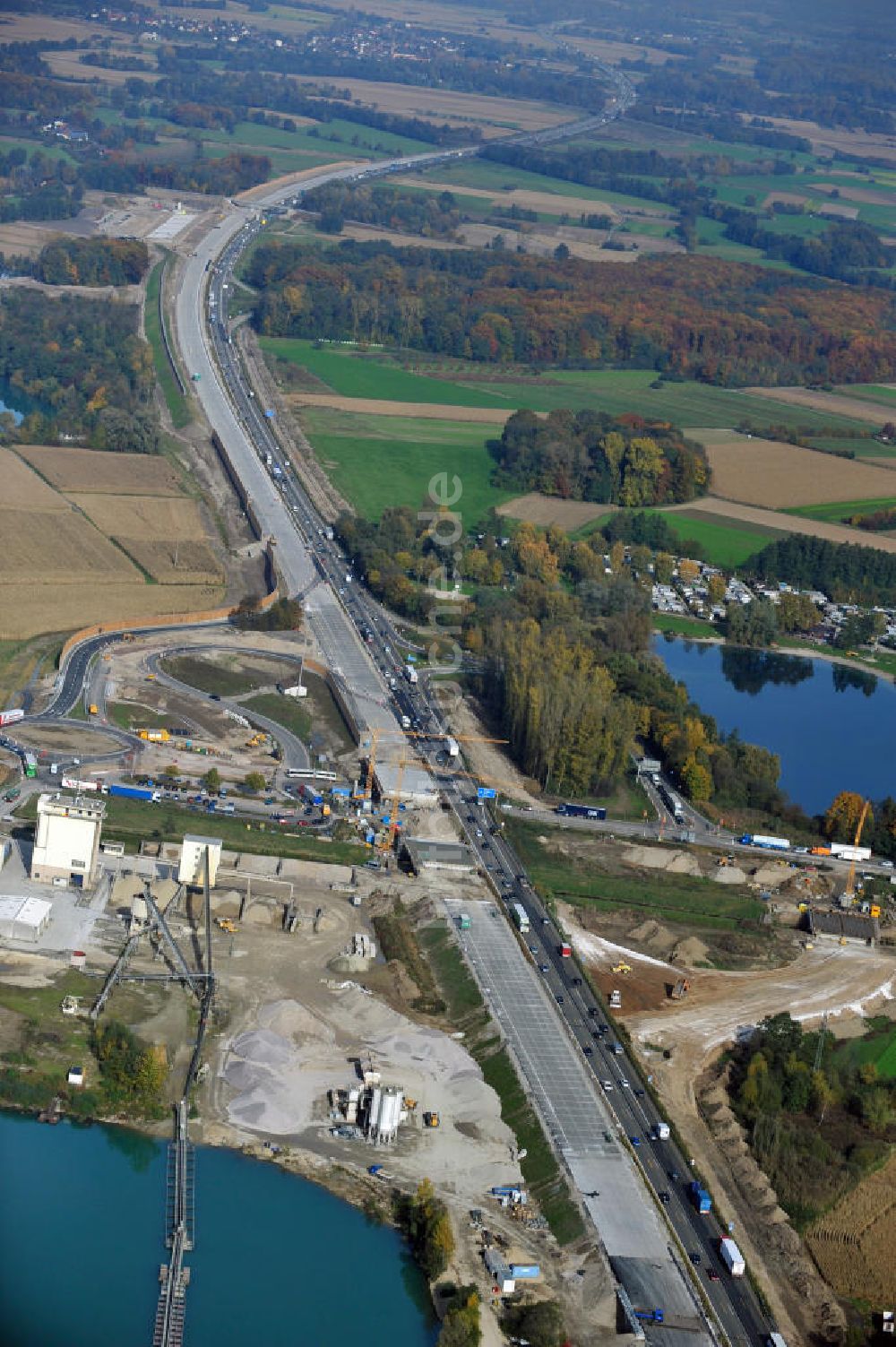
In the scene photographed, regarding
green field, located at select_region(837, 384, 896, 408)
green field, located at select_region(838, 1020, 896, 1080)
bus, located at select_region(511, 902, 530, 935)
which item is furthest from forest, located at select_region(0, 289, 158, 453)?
green field, located at select_region(838, 1020, 896, 1080)

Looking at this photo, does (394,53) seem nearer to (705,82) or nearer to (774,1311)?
(705,82)

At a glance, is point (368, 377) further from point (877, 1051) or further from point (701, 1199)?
point (701, 1199)

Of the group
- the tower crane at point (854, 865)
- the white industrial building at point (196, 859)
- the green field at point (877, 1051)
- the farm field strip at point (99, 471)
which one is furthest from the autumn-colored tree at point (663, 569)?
the white industrial building at point (196, 859)

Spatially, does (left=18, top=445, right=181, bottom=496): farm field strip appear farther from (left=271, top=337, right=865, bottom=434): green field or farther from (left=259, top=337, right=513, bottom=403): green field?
(left=271, top=337, right=865, bottom=434): green field

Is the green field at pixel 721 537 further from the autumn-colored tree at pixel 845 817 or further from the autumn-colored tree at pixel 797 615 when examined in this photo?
the autumn-colored tree at pixel 845 817

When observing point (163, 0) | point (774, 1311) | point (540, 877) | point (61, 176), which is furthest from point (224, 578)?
point (163, 0)
